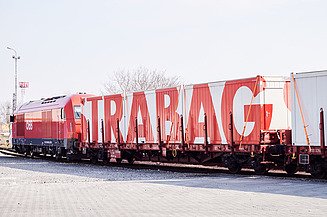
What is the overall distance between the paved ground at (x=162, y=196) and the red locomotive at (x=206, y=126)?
1461 millimetres

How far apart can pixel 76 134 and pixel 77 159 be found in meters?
1.53

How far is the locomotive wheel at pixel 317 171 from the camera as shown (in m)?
21.0

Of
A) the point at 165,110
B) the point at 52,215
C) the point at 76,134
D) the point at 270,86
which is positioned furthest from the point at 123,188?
the point at 76,134

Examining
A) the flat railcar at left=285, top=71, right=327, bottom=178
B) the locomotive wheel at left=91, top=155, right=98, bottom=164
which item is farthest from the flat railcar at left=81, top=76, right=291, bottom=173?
the flat railcar at left=285, top=71, right=327, bottom=178

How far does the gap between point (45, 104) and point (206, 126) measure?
18.0 m

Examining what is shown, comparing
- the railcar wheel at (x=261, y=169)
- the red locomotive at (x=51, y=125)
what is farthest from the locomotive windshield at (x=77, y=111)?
the railcar wheel at (x=261, y=169)

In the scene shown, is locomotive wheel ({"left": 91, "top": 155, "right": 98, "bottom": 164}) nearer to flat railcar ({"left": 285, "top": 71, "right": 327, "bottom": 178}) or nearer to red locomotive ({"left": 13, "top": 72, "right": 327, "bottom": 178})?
red locomotive ({"left": 13, "top": 72, "right": 327, "bottom": 178})

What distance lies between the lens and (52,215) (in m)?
12.7

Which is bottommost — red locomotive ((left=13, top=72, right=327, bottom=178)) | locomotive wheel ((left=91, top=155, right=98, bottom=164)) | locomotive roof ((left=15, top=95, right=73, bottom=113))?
locomotive wheel ((left=91, top=155, right=98, bottom=164))

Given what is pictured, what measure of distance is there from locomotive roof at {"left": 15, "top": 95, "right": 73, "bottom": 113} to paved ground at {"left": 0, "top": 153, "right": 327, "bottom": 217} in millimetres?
15424

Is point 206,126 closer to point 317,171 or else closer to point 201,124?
point 201,124

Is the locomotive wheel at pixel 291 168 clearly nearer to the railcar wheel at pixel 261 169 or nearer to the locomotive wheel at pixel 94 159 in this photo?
the railcar wheel at pixel 261 169

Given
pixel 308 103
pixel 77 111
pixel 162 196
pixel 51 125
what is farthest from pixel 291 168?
pixel 51 125

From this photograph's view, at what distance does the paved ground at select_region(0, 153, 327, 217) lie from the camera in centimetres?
1316
